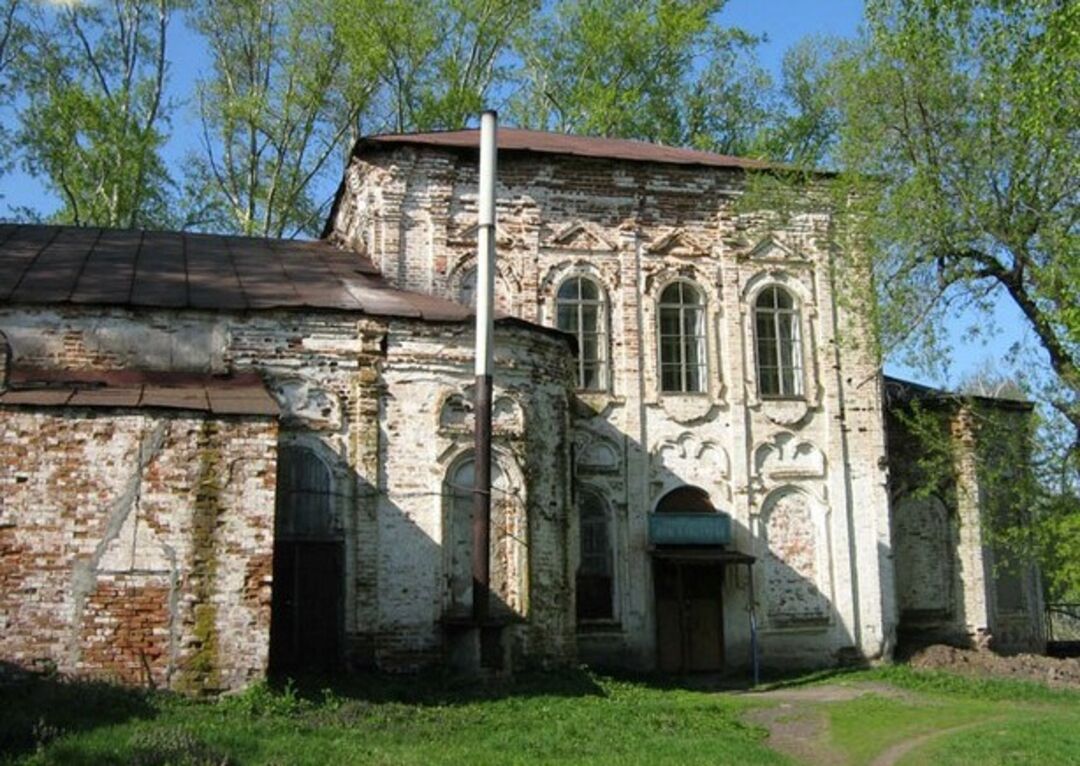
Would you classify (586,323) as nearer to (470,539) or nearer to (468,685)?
(470,539)

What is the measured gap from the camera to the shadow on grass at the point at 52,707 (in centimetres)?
918

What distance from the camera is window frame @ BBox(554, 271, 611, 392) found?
703 inches

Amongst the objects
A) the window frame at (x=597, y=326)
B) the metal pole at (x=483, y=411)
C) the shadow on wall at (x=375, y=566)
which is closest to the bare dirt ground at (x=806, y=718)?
the shadow on wall at (x=375, y=566)

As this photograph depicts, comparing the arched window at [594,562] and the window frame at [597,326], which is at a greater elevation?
the window frame at [597,326]

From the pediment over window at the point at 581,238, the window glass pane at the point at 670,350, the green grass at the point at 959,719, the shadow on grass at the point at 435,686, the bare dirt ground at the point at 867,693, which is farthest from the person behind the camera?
the window glass pane at the point at 670,350

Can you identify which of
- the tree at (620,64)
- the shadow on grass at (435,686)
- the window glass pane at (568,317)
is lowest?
the shadow on grass at (435,686)

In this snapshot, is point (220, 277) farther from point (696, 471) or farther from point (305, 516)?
point (696, 471)

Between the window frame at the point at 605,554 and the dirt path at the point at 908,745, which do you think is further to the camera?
the window frame at the point at 605,554

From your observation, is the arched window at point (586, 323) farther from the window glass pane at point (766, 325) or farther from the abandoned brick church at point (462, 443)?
the window glass pane at point (766, 325)

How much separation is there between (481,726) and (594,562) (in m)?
6.27

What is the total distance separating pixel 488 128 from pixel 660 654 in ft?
25.1

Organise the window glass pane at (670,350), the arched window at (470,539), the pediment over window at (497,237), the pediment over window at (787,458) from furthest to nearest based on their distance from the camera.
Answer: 1. the window glass pane at (670,350)
2. the pediment over window at (787,458)
3. the pediment over window at (497,237)
4. the arched window at (470,539)

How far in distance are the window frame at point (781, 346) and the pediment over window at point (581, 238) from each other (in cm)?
249

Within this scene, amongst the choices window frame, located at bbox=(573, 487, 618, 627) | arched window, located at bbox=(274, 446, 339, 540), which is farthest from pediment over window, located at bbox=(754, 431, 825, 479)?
arched window, located at bbox=(274, 446, 339, 540)
